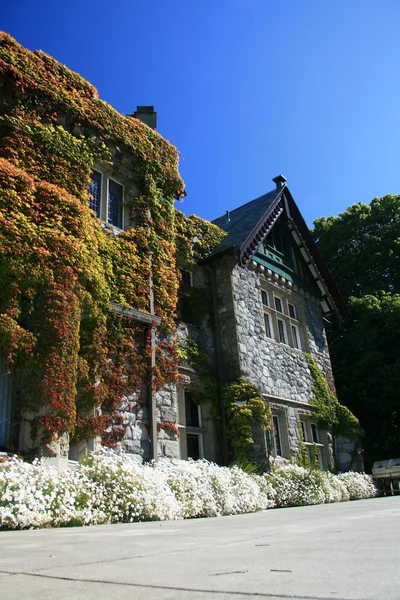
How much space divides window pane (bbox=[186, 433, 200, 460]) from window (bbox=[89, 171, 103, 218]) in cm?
593

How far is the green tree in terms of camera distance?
19000 mm

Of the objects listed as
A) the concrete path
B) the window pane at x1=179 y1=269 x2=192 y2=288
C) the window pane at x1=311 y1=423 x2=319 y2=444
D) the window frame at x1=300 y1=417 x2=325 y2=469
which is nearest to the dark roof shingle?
the window pane at x1=179 y1=269 x2=192 y2=288

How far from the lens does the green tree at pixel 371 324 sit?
1900 centimetres

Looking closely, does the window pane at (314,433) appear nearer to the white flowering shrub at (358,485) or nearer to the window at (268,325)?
the white flowering shrub at (358,485)

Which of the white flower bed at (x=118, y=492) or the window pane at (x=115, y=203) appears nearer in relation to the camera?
the white flower bed at (x=118, y=492)

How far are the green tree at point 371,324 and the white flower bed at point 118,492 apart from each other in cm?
1034

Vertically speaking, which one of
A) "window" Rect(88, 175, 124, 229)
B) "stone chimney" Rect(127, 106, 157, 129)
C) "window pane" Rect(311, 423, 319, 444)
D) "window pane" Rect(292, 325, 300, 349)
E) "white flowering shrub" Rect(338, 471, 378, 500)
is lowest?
"white flowering shrub" Rect(338, 471, 378, 500)

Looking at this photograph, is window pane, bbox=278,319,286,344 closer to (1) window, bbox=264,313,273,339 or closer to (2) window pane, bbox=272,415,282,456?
(1) window, bbox=264,313,273,339

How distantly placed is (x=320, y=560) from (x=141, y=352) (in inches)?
344

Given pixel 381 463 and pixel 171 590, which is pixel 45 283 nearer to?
pixel 171 590

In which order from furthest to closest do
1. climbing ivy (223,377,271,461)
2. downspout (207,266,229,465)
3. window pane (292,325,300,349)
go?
1. window pane (292,325,300,349)
2. downspout (207,266,229,465)
3. climbing ivy (223,377,271,461)

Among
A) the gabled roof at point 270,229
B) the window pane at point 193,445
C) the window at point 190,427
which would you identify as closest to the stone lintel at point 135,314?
the window at point 190,427

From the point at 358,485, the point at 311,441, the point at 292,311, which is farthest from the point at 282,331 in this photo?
the point at 358,485

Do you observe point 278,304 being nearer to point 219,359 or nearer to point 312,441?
point 219,359
